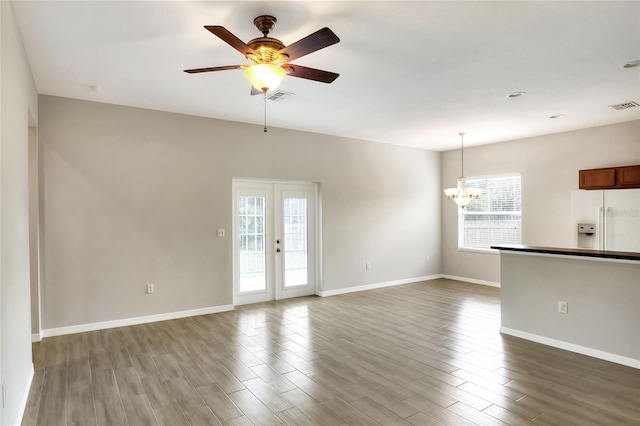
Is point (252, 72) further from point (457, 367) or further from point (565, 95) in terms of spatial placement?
point (565, 95)

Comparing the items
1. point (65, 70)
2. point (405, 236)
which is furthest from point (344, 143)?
point (65, 70)

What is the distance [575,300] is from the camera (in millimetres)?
3902

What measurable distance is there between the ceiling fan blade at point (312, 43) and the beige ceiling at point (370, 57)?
340mm

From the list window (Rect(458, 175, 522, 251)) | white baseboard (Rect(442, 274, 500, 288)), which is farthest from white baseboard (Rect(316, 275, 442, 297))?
window (Rect(458, 175, 522, 251))

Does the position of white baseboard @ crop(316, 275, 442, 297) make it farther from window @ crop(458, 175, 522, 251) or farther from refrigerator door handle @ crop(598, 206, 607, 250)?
refrigerator door handle @ crop(598, 206, 607, 250)

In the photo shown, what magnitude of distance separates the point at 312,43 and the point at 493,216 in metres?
6.38

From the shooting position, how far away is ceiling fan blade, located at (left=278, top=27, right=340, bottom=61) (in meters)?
2.14

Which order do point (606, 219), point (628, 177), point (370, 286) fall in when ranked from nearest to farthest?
point (628, 177), point (606, 219), point (370, 286)

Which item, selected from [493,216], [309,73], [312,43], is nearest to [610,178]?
[493,216]

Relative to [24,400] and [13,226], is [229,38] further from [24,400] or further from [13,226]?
[24,400]

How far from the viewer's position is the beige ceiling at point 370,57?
8.46ft

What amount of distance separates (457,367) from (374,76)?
2997 millimetres

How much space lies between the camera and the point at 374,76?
3.79 m

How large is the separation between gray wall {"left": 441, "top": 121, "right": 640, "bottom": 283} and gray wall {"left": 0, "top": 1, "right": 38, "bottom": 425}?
23.8 ft
